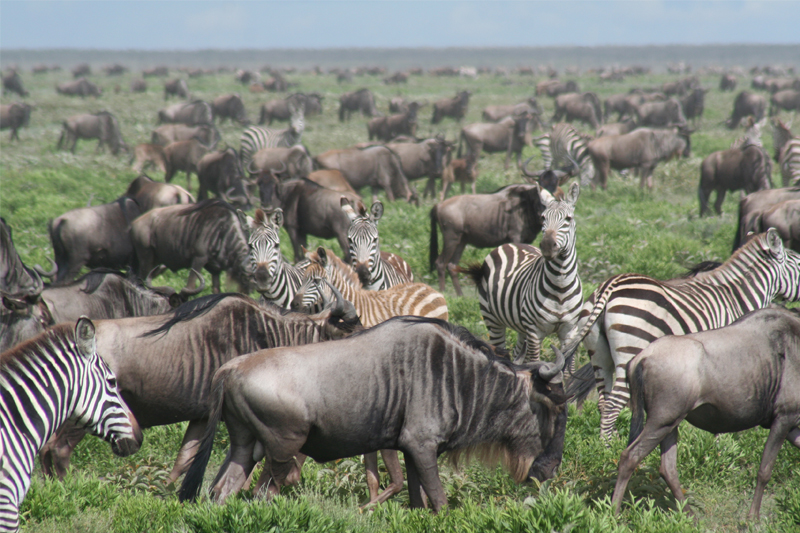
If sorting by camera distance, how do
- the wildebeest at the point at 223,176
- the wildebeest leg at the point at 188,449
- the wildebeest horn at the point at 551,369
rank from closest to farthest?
the wildebeest horn at the point at 551,369
the wildebeest leg at the point at 188,449
the wildebeest at the point at 223,176

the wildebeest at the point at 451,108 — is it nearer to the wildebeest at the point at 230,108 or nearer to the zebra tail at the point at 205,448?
the wildebeest at the point at 230,108

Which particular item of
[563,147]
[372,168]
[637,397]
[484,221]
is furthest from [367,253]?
[563,147]

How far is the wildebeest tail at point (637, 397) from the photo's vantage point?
16.0 ft

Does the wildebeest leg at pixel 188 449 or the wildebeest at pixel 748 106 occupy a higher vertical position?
the wildebeest at pixel 748 106

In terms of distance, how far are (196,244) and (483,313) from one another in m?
4.48

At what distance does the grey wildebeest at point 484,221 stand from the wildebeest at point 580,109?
93.6 ft

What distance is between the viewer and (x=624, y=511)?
4.84 m

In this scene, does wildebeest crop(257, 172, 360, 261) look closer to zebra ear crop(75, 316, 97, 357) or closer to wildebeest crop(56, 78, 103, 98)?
zebra ear crop(75, 316, 97, 357)

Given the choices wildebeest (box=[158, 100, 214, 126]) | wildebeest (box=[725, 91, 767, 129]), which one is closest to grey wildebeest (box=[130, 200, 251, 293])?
wildebeest (box=[158, 100, 214, 126])

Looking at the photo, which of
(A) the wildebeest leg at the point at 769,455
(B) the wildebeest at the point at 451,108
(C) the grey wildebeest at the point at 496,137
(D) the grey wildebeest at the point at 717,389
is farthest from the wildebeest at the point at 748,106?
(A) the wildebeest leg at the point at 769,455

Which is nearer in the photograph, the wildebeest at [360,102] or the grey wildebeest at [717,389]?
the grey wildebeest at [717,389]

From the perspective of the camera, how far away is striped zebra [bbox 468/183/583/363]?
7.09m

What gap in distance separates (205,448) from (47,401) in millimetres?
988

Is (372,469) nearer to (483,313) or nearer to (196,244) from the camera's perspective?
(483,313)
